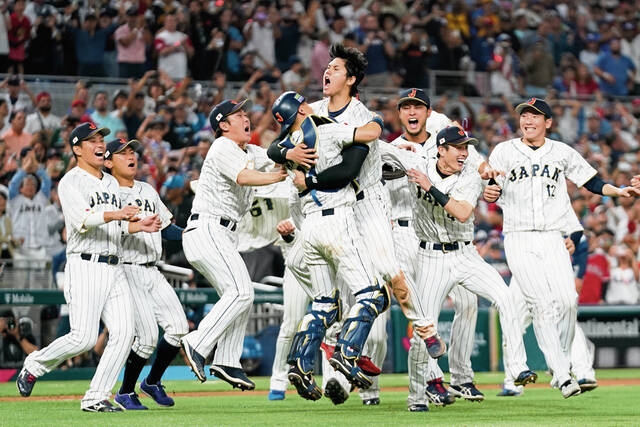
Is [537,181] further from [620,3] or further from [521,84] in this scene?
[620,3]

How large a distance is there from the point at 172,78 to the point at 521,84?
302 inches

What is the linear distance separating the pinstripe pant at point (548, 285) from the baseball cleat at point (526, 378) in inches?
10.2

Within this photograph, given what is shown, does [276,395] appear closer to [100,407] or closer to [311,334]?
[100,407]

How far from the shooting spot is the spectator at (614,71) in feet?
71.5

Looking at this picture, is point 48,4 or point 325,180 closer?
point 325,180

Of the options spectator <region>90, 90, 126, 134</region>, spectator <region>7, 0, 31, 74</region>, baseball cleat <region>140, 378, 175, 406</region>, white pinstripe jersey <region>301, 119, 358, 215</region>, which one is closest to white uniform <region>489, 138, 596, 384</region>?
white pinstripe jersey <region>301, 119, 358, 215</region>

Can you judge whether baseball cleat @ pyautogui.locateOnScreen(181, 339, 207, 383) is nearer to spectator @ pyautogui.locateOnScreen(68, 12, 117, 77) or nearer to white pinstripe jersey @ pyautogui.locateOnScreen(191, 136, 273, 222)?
white pinstripe jersey @ pyautogui.locateOnScreen(191, 136, 273, 222)

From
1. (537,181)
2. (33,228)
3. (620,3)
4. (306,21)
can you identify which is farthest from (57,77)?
(620,3)

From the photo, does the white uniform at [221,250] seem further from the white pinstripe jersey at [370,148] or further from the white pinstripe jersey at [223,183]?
the white pinstripe jersey at [370,148]

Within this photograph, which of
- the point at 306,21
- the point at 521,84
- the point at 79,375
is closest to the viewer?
the point at 79,375

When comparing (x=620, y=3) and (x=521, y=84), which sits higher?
(x=620, y=3)

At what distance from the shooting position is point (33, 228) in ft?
44.5

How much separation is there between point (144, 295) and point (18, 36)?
9058 mm

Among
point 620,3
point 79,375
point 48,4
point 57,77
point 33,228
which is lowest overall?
point 79,375
